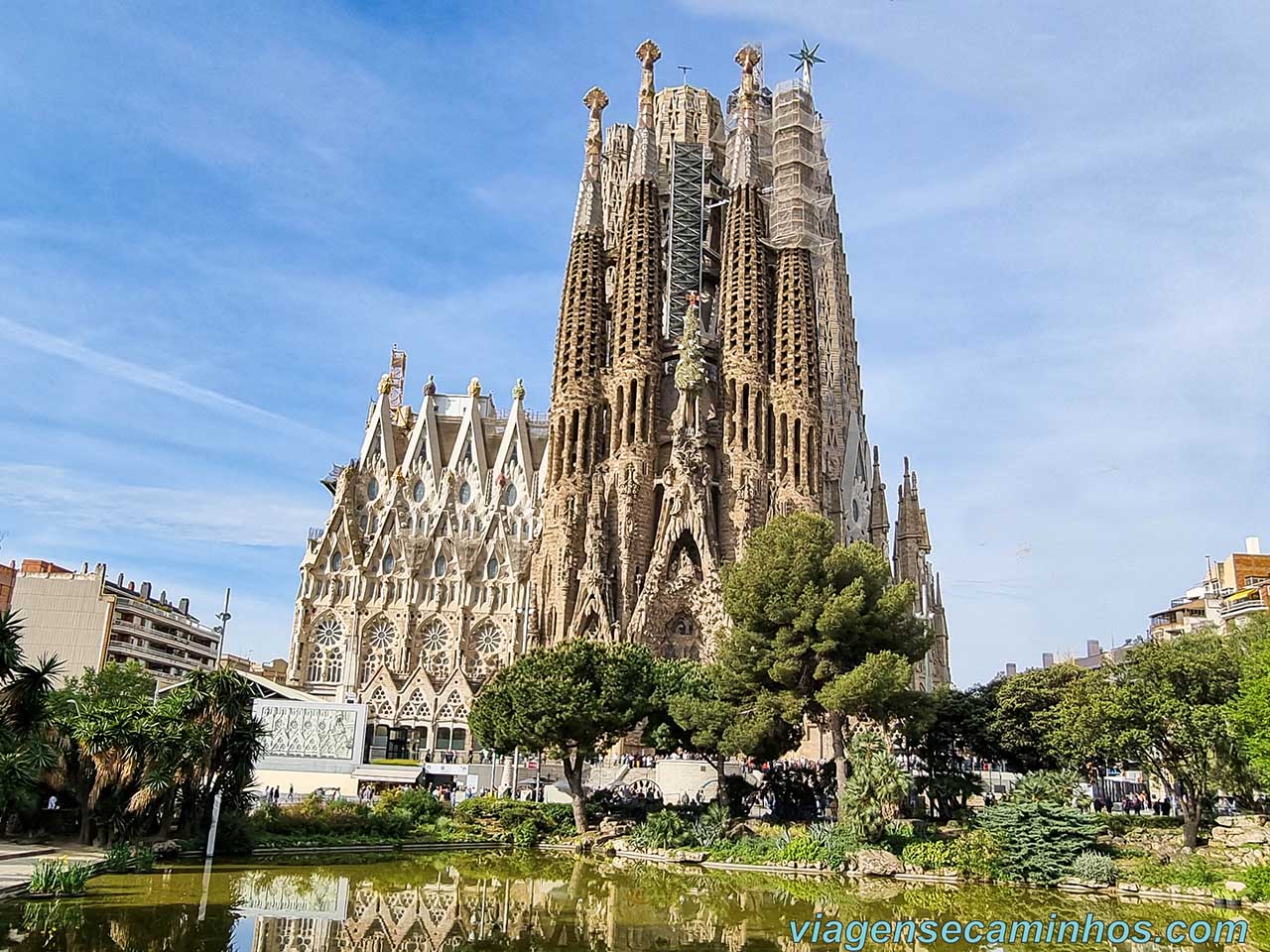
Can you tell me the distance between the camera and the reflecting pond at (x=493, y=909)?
53.6ft

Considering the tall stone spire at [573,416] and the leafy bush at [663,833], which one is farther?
the tall stone spire at [573,416]

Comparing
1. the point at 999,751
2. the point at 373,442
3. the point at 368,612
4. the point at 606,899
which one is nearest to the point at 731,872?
the point at 606,899

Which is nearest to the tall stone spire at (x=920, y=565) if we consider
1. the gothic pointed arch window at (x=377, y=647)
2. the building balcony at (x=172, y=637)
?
the gothic pointed arch window at (x=377, y=647)

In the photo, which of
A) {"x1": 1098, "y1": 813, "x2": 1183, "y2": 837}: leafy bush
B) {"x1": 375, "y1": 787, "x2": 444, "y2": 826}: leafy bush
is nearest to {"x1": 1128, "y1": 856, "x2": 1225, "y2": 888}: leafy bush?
{"x1": 1098, "y1": 813, "x2": 1183, "y2": 837}: leafy bush

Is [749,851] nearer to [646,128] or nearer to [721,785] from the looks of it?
[721,785]

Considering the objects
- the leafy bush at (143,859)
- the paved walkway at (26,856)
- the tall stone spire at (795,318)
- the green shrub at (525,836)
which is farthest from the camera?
the tall stone spire at (795,318)

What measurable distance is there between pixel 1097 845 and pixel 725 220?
4390cm

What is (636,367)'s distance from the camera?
188 ft

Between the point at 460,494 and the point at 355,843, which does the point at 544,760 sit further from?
the point at 460,494

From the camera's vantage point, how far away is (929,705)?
32.2 meters

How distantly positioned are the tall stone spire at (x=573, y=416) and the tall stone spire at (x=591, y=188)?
0.22 feet

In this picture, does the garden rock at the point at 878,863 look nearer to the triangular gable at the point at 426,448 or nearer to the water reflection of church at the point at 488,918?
the water reflection of church at the point at 488,918

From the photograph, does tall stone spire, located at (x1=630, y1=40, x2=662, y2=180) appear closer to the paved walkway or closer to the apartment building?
the apartment building

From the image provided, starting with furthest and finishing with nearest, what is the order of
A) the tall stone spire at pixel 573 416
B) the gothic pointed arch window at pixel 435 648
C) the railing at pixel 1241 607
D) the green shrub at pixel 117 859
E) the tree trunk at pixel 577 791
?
the gothic pointed arch window at pixel 435 648
the railing at pixel 1241 607
the tall stone spire at pixel 573 416
the tree trunk at pixel 577 791
the green shrub at pixel 117 859
